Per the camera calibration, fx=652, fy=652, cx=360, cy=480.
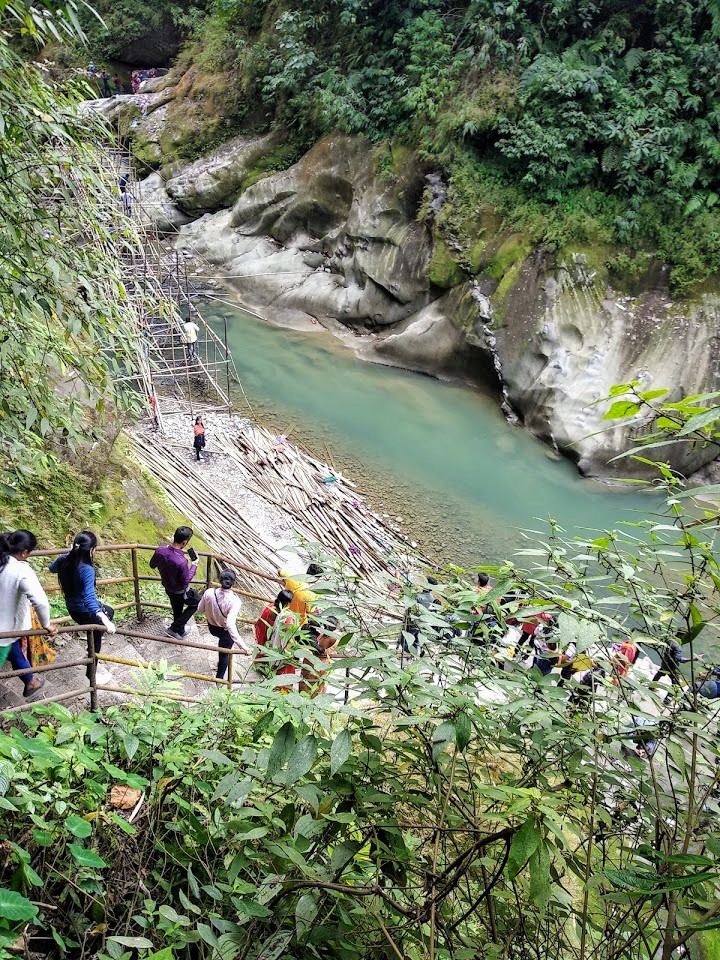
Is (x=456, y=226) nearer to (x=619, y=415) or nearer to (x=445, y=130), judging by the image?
(x=445, y=130)

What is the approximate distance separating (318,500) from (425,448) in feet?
9.50

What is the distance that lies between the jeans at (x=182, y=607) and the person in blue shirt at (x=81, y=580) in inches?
34.9

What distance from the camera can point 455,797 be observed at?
1496 millimetres

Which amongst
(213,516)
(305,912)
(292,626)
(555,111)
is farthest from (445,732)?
(555,111)

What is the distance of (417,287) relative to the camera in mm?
14555

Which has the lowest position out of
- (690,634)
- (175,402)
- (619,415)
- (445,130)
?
(175,402)

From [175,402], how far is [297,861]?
11.7 meters

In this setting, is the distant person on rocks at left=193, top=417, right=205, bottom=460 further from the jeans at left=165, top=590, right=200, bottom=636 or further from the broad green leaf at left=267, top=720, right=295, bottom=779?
the broad green leaf at left=267, top=720, right=295, bottom=779

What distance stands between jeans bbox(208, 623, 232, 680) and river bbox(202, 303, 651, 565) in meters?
5.60

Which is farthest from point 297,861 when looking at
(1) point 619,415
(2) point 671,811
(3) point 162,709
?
(3) point 162,709

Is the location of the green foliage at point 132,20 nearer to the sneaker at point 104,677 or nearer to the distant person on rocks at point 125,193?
the distant person on rocks at point 125,193

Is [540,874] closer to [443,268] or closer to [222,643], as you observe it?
[222,643]

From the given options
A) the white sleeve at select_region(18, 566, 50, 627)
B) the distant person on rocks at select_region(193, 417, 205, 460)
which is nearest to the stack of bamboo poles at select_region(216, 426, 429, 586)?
the distant person on rocks at select_region(193, 417, 205, 460)

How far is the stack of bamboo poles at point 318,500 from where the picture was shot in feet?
30.6
